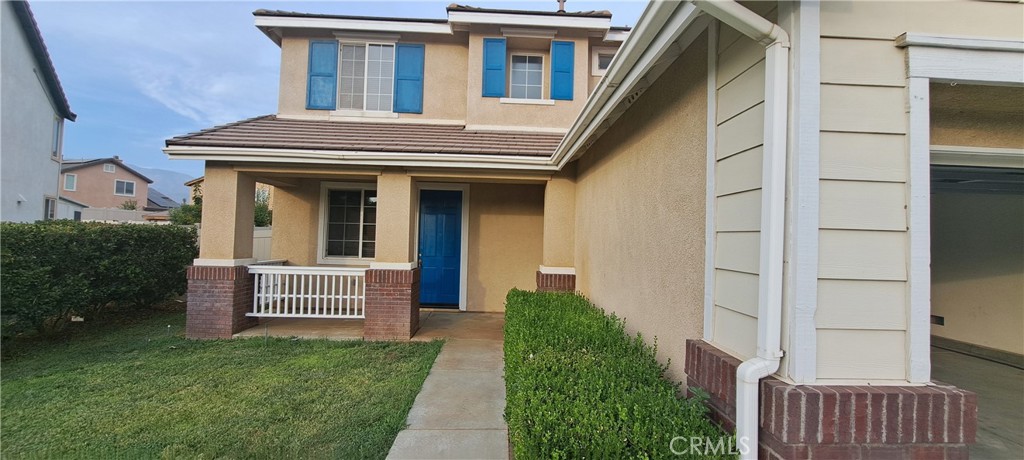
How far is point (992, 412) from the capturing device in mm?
3240

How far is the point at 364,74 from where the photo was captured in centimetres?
822

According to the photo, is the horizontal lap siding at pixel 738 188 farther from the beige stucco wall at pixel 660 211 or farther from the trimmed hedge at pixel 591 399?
the trimmed hedge at pixel 591 399

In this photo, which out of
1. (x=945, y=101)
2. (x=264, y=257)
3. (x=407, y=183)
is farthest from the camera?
(x=264, y=257)

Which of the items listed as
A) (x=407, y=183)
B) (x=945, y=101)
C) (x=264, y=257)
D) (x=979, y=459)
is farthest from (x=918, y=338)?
(x=264, y=257)

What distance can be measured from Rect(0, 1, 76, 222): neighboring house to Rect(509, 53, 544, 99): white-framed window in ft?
44.5

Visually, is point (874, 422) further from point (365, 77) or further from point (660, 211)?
point (365, 77)

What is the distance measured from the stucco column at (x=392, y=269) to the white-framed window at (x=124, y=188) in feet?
145

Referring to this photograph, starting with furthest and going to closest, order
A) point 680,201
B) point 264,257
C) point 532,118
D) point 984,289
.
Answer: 1. point 264,257
2. point 532,118
3. point 984,289
4. point 680,201

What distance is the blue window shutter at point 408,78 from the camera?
8.16 meters

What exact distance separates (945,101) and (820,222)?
40.4 inches

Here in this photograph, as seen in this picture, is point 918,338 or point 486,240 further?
point 486,240

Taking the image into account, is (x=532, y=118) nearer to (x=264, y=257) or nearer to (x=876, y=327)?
(x=264, y=257)

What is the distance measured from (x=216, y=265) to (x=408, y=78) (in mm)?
4688

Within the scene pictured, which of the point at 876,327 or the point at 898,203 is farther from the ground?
the point at 898,203
